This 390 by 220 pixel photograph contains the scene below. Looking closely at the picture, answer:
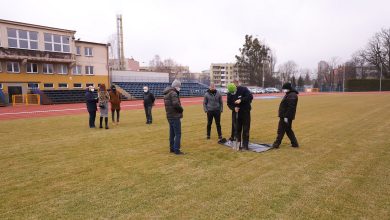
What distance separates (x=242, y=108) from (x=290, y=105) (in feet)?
4.32

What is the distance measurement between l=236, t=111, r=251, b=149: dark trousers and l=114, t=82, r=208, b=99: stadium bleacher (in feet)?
89.8

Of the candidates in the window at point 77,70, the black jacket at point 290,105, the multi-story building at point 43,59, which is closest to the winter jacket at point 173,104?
the black jacket at point 290,105

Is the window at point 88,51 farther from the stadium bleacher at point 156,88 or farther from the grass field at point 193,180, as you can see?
the grass field at point 193,180

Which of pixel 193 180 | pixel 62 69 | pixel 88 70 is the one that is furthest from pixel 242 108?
pixel 88 70

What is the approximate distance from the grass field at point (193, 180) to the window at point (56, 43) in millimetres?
29007

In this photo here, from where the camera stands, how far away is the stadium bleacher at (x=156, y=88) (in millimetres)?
39312

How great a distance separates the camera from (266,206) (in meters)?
3.99

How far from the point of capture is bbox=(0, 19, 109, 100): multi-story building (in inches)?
1206

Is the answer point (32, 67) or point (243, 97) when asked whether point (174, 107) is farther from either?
point (32, 67)

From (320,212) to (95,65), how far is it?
1554 inches

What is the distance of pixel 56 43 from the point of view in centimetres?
3422

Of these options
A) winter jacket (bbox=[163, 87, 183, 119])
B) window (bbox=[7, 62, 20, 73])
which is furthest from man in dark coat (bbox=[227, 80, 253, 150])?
window (bbox=[7, 62, 20, 73])

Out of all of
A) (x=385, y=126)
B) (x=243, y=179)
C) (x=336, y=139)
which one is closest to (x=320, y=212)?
(x=243, y=179)

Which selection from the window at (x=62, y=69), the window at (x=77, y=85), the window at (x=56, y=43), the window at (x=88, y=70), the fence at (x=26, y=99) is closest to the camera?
the fence at (x=26, y=99)
